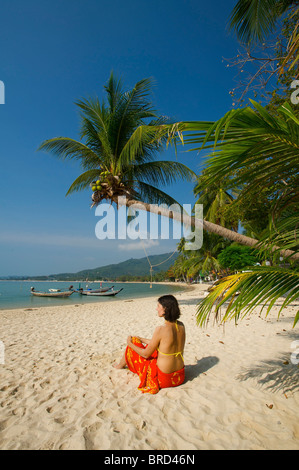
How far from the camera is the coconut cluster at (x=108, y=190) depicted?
19.2ft

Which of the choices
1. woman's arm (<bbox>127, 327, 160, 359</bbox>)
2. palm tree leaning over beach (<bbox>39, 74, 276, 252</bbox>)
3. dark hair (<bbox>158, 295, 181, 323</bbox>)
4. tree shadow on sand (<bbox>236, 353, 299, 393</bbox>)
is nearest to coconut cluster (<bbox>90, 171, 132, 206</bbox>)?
palm tree leaning over beach (<bbox>39, 74, 276, 252</bbox>)

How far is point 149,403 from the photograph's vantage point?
2.41m

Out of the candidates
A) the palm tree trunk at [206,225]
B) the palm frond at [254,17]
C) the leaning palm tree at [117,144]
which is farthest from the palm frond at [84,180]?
the palm frond at [254,17]

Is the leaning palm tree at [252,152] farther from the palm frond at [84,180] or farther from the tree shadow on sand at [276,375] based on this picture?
the palm frond at [84,180]

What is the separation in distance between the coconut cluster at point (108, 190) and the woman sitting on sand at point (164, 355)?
3702 millimetres

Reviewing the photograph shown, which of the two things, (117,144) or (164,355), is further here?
(117,144)

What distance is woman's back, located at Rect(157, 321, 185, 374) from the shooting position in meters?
2.66

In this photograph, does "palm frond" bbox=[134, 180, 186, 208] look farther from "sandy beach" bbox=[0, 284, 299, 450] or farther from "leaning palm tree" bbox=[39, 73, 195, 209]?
"sandy beach" bbox=[0, 284, 299, 450]

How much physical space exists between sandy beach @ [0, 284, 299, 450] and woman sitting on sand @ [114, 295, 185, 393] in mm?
124

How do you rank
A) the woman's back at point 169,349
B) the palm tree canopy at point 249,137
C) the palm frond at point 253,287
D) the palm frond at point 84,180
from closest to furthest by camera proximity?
the palm tree canopy at point 249,137, the palm frond at point 253,287, the woman's back at point 169,349, the palm frond at point 84,180

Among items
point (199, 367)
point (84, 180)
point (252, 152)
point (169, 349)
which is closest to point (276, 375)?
point (199, 367)

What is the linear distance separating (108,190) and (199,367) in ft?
14.0

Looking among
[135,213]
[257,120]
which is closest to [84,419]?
[257,120]

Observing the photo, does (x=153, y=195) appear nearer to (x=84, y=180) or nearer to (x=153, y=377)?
(x=84, y=180)
